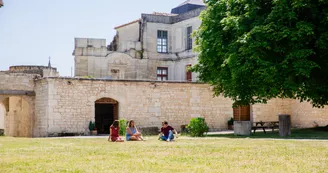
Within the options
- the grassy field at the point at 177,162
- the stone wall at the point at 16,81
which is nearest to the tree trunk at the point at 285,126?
the grassy field at the point at 177,162

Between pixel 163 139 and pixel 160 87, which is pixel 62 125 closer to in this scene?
pixel 160 87

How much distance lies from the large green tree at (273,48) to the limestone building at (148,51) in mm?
15912

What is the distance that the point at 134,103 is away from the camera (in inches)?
1040

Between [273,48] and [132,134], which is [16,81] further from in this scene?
[273,48]

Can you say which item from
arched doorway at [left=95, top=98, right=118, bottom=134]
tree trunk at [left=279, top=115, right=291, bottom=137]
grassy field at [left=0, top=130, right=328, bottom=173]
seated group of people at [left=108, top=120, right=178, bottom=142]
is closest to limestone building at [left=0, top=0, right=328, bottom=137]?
arched doorway at [left=95, top=98, right=118, bottom=134]

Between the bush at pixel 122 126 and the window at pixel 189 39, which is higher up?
the window at pixel 189 39

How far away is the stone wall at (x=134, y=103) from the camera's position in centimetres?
2442

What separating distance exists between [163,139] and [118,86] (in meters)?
8.75

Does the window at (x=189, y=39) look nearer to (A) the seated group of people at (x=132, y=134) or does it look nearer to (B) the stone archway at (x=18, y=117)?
(B) the stone archway at (x=18, y=117)

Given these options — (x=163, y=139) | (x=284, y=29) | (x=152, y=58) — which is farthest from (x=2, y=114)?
(x=284, y=29)

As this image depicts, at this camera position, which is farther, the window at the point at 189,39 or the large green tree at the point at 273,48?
the window at the point at 189,39

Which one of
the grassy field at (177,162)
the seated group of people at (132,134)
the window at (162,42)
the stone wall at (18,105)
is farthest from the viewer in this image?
the window at (162,42)

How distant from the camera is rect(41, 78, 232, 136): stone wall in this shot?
80.1ft

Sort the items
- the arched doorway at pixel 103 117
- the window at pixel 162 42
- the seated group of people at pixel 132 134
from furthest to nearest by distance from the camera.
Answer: the window at pixel 162 42, the arched doorway at pixel 103 117, the seated group of people at pixel 132 134
